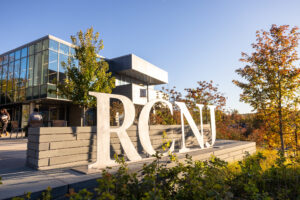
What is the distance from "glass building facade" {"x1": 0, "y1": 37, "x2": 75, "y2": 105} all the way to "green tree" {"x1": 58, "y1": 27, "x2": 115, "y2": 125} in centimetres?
366

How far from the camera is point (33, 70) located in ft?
47.4

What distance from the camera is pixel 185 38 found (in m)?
8.26

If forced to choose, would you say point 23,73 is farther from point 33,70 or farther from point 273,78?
point 273,78

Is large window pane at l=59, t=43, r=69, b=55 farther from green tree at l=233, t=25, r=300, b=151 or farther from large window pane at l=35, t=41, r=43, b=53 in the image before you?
green tree at l=233, t=25, r=300, b=151

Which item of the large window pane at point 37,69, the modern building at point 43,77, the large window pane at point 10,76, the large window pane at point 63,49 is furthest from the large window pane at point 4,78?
the large window pane at point 63,49

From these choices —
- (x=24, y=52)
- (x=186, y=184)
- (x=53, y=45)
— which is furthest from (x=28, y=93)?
(x=186, y=184)

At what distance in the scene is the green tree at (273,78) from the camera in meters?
6.65

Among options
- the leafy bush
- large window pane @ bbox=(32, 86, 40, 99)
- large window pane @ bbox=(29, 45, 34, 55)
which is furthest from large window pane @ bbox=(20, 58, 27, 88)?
the leafy bush

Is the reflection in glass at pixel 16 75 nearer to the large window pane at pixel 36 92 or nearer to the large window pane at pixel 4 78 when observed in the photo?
the large window pane at pixel 4 78

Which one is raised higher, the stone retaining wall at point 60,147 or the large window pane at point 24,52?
the large window pane at point 24,52

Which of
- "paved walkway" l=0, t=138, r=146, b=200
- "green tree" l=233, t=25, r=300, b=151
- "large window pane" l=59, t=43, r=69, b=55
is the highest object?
"large window pane" l=59, t=43, r=69, b=55

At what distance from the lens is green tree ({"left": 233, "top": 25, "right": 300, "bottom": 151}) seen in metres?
6.65

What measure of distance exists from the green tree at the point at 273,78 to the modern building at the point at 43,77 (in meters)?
8.54

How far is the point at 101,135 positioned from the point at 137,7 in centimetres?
633
